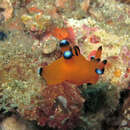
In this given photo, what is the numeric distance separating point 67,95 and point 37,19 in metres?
2.29

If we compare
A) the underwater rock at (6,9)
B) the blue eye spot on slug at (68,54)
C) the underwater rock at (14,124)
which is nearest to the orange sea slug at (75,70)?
the blue eye spot on slug at (68,54)

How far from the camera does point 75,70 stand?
250 cm

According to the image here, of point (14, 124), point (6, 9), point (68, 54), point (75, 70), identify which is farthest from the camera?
point (6, 9)

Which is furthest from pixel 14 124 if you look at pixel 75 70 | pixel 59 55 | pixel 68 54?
pixel 68 54

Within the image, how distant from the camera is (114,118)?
Answer: 441 centimetres

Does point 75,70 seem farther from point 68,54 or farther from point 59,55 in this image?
point 59,55

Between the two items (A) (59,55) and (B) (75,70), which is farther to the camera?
(A) (59,55)

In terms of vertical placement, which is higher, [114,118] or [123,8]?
[123,8]

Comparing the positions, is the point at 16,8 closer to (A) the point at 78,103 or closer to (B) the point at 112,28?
(B) the point at 112,28

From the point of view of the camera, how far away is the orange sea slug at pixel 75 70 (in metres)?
2.47

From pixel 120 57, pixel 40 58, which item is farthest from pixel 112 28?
pixel 40 58

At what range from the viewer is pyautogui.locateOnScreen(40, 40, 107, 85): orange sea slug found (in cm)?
247

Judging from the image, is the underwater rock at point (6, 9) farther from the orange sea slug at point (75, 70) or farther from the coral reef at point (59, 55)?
the orange sea slug at point (75, 70)

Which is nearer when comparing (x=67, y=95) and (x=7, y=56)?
(x=67, y=95)
